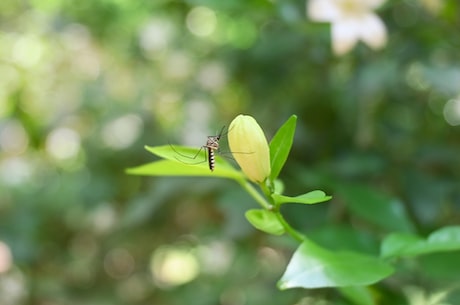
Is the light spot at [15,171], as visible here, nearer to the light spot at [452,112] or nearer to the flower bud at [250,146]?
the light spot at [452,112]

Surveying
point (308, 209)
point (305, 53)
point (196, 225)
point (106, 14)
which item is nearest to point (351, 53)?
point (305, 53)

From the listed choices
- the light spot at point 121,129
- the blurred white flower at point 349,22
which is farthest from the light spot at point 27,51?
the blurred white flower at point 349,22

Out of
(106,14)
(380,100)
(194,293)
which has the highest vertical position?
(106,14)

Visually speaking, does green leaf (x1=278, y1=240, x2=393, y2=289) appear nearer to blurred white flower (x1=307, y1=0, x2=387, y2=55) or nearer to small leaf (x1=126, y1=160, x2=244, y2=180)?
small leaf (x1=126, y1=160, x2=244, y2=180)

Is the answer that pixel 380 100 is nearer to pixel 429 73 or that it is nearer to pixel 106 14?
pixel 429 73

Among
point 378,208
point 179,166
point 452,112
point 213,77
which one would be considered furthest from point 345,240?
point 213,77

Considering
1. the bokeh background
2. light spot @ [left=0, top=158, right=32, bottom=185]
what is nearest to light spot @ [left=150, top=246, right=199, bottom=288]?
the bokeh background

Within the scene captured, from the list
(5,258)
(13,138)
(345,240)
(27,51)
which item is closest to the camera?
(345,240)

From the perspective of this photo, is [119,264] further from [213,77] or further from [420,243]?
[420,243]
